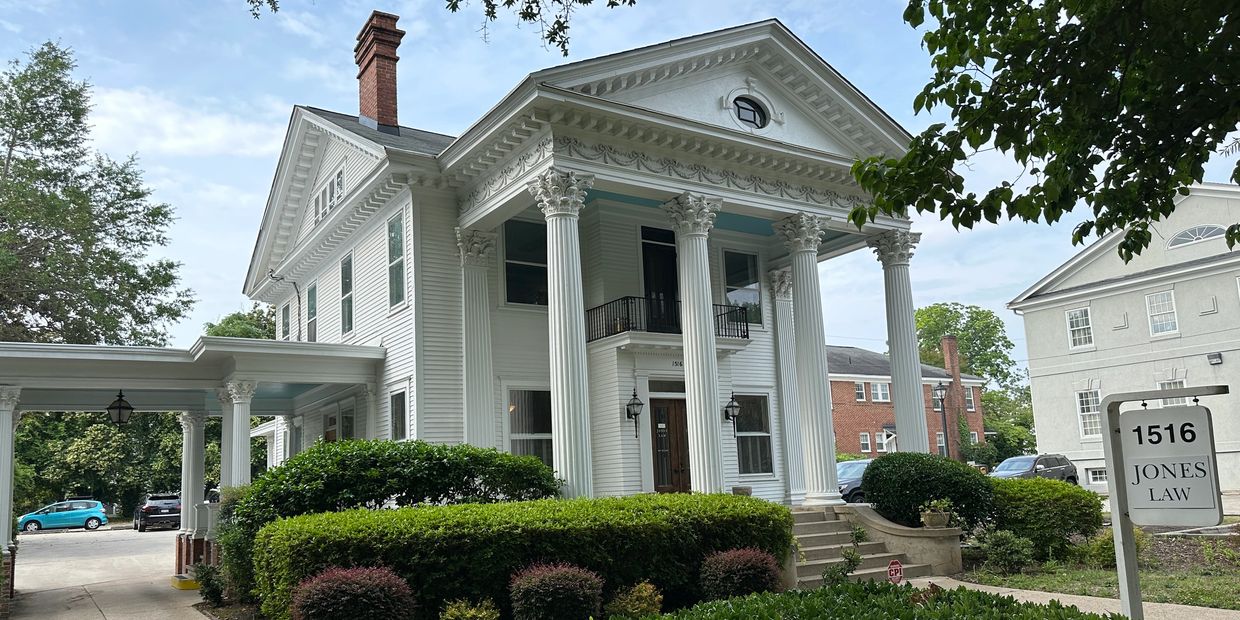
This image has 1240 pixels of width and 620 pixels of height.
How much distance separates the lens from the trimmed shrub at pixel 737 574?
10688 mm

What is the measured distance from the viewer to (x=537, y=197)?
1445cm

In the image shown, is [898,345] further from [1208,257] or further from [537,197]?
[1208,257]

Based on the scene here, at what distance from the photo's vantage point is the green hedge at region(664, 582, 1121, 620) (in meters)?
5.46

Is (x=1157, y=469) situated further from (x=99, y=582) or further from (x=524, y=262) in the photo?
(x=99, y=582)

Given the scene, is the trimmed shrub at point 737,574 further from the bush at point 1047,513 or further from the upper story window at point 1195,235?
the upper story window at point 1195,235

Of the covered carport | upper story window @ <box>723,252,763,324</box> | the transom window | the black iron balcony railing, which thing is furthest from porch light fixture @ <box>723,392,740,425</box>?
the covered carport

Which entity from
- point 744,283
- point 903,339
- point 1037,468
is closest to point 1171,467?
point 903,339

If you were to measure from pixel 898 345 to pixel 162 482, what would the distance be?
39633 millimetres

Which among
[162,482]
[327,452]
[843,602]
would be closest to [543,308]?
[327,452]

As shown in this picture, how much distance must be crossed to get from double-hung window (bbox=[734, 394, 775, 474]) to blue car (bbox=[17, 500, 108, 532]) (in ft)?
106

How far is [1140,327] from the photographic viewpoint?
3369 centimetres

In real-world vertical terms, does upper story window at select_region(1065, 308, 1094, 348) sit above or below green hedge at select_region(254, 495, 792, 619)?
above

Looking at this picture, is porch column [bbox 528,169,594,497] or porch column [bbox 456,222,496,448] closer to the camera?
porch column [bbox 528,169,594,497]

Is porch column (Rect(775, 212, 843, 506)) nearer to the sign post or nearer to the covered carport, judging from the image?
the covered carport
